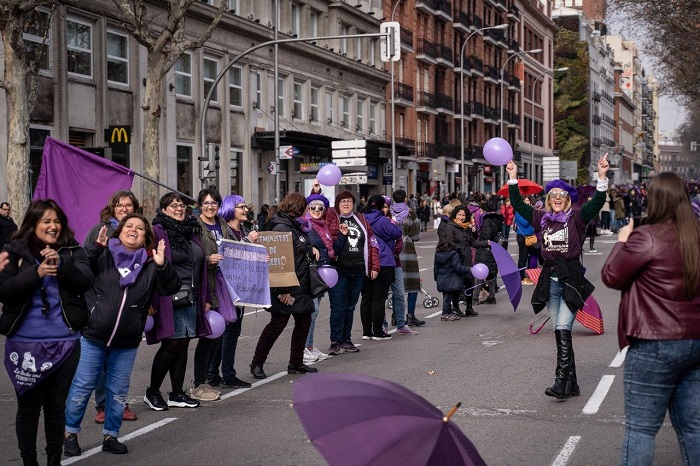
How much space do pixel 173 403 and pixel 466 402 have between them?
2.42 metres

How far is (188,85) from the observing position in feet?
118

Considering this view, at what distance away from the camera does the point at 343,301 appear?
12203 mm

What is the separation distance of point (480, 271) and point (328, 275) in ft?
16.1

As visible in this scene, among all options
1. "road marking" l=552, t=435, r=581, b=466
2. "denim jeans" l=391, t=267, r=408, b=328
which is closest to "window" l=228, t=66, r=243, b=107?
"denim jeans" l=391, t=267, r=408, b=328

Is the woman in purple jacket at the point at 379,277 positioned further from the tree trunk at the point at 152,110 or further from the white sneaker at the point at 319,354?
the tree trunk at the point at 152,110

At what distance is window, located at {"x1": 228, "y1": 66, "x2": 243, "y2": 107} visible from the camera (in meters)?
39.2

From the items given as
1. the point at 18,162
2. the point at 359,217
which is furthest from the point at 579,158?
the point at 359,217

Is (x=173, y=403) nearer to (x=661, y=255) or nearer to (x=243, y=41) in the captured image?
(x=661, y=255)

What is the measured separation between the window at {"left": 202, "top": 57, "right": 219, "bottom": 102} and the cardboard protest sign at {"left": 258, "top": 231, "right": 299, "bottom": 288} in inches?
1076

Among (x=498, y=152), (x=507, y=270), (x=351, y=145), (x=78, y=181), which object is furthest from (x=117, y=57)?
(x=78, y=181)

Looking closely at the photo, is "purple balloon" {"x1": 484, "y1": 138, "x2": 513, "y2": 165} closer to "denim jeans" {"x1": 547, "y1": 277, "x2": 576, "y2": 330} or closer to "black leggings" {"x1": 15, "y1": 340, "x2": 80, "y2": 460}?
"denim jeans" {"x1": 547, "y1": 277, "x2": 576, "y2": 330}

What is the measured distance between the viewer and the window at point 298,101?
44656 millimetres

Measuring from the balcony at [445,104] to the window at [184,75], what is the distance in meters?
32.7

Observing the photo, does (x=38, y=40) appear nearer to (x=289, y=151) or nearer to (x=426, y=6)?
(x=289, y=151)
